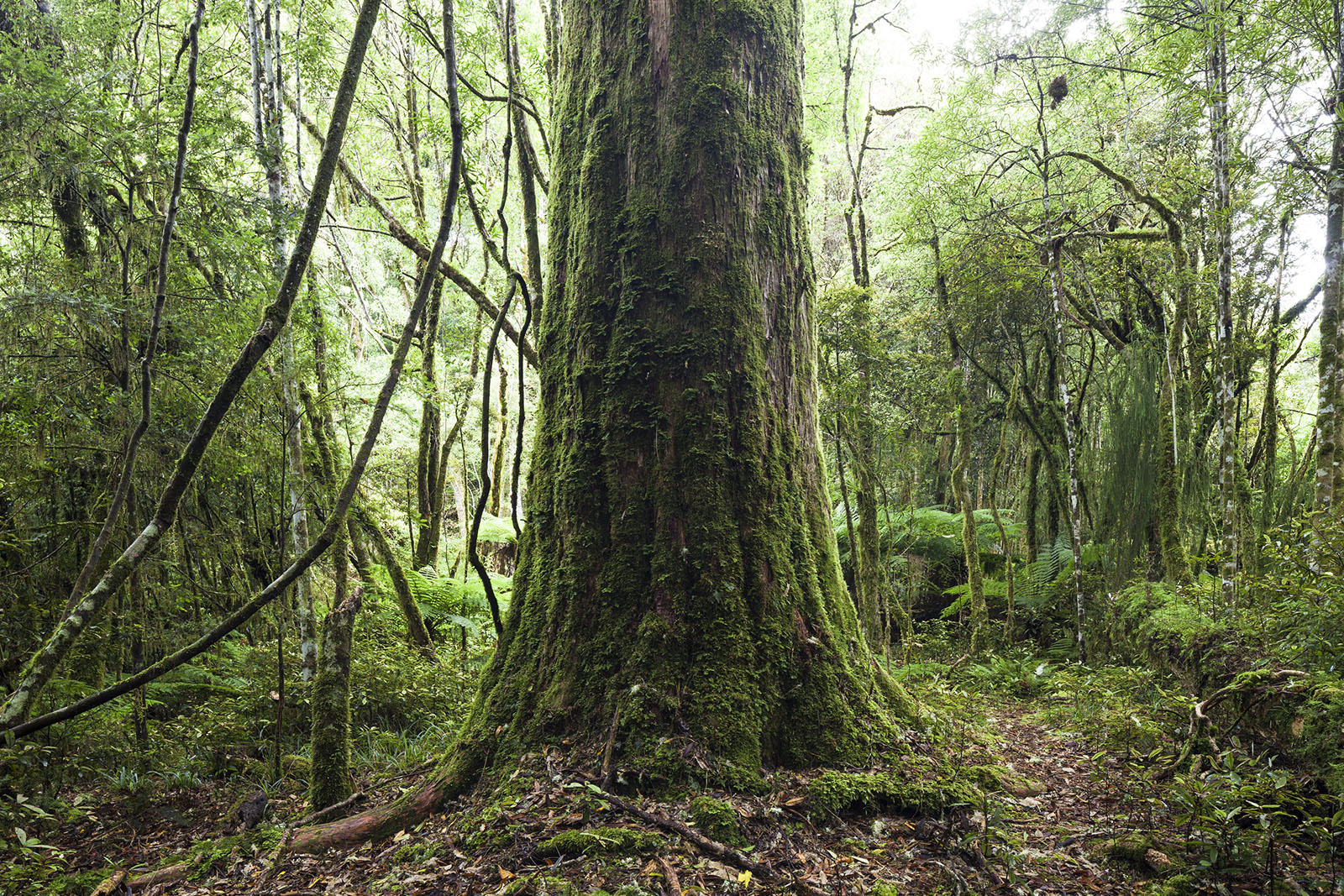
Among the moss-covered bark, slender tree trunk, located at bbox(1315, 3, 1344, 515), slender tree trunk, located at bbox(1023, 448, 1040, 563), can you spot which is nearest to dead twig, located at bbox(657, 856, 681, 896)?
the moss-covered bark

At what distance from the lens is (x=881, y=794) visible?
8.34 ft

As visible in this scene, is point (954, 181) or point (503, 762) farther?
point (954, 181)

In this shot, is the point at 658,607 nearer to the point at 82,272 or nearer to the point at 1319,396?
the point at 82,272

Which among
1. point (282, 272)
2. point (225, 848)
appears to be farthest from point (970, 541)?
point (225, 848)

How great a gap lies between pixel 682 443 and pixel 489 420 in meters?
2.24

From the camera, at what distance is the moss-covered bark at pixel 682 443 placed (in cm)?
269

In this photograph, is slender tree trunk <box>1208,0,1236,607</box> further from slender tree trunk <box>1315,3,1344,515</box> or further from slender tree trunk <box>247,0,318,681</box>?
slender tree trunk <box>247,0,318,681</box>

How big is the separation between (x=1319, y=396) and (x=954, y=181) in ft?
20.1

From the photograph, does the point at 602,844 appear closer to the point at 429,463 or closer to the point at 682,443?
the point at 682,443

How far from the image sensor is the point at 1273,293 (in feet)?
31.2

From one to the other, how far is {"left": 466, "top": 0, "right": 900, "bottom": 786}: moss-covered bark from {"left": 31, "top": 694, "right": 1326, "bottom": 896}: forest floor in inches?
9.8

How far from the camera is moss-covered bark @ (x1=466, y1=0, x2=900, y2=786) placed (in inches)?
106

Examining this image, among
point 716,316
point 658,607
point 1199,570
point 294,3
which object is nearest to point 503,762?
point 658,607

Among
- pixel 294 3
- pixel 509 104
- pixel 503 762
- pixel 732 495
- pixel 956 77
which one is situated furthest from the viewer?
pixel 956 77
